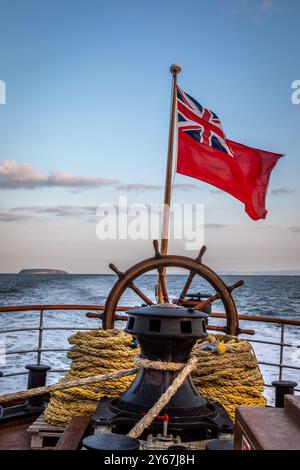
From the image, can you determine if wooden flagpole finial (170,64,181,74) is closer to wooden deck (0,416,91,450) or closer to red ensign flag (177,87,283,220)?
red ensign flag (177,87,283,220)

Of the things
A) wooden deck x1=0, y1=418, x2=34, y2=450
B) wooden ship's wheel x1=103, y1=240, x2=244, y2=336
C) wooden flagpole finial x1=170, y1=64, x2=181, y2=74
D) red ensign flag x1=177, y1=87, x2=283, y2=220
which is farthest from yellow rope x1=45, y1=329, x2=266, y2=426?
wooden flagpole finial x1=170, y1=64, x2=181, y2=74

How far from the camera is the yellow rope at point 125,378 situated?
7.39ft

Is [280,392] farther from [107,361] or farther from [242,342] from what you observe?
[107,361]

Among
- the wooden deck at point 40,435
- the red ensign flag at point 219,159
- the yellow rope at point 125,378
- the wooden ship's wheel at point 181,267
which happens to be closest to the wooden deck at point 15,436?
the wooden deck at point 40,435

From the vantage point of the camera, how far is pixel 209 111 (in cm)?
413

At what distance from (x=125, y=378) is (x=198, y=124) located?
7.47 feet

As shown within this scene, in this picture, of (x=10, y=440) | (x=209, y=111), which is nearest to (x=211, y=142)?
(x=209, y=111)

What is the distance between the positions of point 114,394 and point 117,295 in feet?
2.29

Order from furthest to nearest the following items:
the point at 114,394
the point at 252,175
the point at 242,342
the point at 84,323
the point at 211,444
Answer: the point at 84,323 → the point at 252,175 → the point at 242,342 → the point at 114,394 → the point at 211,444

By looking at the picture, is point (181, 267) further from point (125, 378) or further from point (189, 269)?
point (125, 378)

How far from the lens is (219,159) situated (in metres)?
3.88

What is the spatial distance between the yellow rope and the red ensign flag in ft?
5.13

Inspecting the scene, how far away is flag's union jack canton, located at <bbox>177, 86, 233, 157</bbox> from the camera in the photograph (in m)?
3.91
